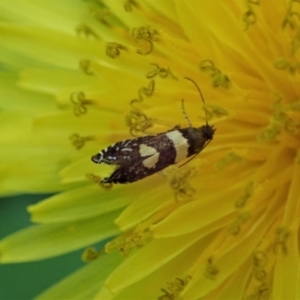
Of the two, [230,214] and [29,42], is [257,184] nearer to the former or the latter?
[230,214]

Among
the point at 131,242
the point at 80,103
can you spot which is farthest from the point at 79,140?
the point at 131,242

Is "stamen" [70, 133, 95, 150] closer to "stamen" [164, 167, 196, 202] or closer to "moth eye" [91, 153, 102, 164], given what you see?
"moth eye" [91, 153, 102, 164]

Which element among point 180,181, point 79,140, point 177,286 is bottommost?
point 177,286

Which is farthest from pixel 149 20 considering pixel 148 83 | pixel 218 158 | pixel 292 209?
pixel 292 209

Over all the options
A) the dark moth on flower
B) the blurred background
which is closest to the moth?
the dark moth on flower

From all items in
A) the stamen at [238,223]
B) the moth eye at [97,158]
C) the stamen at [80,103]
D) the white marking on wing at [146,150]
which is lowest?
the stamen at [238,223]

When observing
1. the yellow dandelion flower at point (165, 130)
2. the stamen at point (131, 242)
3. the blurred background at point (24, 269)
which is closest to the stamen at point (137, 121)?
the yellow dandelion flower at point (165, 130)

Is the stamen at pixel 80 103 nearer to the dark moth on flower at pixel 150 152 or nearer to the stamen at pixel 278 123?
the dark moth on flower at pixel 150 152

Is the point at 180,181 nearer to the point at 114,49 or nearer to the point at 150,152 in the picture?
the point at 150,152
